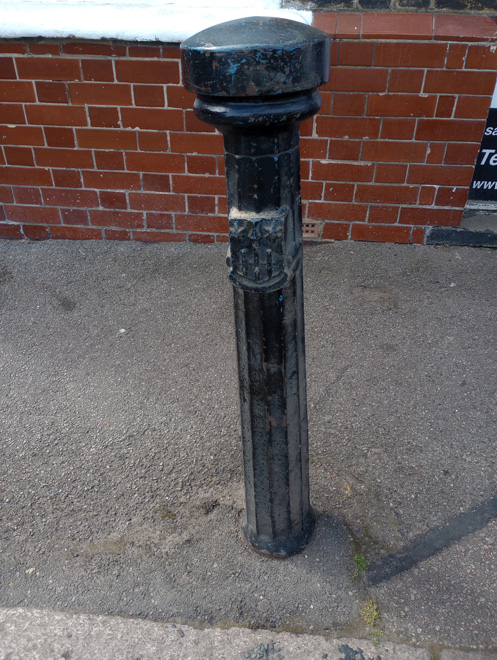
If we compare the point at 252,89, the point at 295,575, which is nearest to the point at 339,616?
the point at 295,575

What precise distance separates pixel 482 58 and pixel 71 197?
8.94 ft

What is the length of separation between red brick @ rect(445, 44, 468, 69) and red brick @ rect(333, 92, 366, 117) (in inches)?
19.9

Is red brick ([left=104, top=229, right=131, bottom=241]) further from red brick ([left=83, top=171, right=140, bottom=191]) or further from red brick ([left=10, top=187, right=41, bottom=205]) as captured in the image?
red brick ([left=10, top=187, right=41, bottom=205])

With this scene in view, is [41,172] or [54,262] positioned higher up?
[41,172]

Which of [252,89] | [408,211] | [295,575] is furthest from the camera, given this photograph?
[408,211]

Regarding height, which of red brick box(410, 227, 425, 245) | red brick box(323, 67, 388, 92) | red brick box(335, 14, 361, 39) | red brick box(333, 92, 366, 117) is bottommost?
red brick box(410, 227, 425, 245)

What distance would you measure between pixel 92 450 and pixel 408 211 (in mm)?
2550

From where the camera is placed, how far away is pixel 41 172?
396cm

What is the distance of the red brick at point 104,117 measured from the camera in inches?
145

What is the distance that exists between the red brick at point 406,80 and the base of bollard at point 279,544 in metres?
2.62

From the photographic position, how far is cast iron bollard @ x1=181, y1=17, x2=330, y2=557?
1259 millimetres

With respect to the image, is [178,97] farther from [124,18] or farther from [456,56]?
[456,56]

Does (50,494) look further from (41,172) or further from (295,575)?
(41,172)

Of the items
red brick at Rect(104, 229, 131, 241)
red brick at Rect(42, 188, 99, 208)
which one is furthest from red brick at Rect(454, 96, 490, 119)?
red brick at Rect(42, 188, 99, 208)
